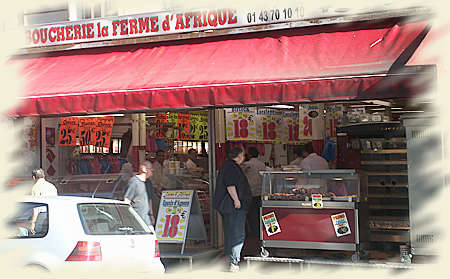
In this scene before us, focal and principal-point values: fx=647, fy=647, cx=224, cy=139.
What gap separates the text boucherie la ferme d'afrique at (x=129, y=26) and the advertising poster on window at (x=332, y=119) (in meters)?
3.65

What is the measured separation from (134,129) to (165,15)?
2754 millimetres

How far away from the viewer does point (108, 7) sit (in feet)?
43.6

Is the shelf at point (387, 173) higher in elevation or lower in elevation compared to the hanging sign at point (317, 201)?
higher

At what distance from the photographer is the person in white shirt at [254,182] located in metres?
13.0

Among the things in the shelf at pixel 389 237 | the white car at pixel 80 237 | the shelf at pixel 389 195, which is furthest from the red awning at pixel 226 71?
the shelf at pixel 389 237

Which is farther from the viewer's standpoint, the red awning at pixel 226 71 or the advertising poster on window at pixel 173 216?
the advertising poster on window at pixel 173 216

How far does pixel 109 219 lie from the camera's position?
813cm

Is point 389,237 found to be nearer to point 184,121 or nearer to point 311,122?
point 311,122

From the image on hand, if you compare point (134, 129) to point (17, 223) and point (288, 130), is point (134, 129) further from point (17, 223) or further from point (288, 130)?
point (17, 223)

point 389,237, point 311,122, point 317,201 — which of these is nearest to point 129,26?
point 311,122

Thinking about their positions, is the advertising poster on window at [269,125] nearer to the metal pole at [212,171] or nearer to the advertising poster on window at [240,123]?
the advertising poster on window at [240,123]

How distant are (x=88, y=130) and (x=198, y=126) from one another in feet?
7.99

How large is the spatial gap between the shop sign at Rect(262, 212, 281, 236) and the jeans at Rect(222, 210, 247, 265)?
370mm

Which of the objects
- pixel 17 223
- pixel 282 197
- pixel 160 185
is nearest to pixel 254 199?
pixel 160 185
